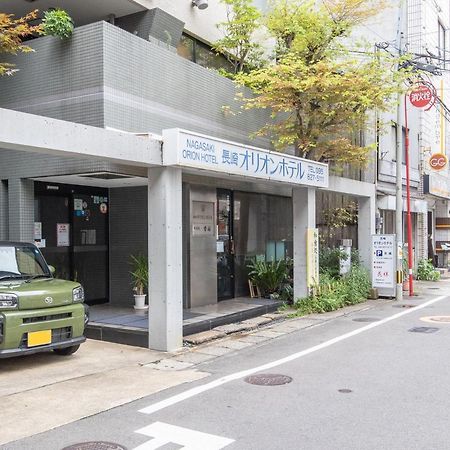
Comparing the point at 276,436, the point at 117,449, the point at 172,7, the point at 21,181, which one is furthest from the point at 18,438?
the point at 172,7

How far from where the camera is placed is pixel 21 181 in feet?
33.1

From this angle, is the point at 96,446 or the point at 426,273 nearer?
the point at 96,446

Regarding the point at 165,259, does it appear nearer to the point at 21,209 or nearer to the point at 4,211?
the point at 21,209

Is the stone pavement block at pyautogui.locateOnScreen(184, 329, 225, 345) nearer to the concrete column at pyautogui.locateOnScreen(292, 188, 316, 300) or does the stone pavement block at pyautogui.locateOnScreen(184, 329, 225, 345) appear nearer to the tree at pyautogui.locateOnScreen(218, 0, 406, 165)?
the concrete column at pyautogui.locateOnScreen(292, 188, 316, 300)

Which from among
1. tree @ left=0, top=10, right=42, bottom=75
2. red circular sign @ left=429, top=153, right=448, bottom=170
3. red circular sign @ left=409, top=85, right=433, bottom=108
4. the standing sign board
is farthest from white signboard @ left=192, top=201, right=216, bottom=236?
red circular sign @ left=429, top=153, right=448, bottom=170

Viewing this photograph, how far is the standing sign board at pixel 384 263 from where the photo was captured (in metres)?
14.8

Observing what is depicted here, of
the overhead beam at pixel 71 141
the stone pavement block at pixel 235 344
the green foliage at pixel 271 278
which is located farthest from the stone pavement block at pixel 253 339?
the overhead beam at pixel 71 141

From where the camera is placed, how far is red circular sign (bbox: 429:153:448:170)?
2333cm

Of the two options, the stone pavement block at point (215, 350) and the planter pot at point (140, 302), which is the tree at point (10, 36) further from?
the stone pavement block at point (215, 350)

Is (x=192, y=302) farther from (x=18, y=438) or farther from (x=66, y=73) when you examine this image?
(x=18, y=438)

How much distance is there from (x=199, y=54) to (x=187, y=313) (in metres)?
6.96

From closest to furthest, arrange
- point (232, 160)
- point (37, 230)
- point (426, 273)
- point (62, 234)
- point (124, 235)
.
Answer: point (232, 160)
point (37, 230)
point (62, 234)
point (124, 235)
point (426, 273)

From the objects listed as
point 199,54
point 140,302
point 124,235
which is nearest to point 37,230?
point 124,235

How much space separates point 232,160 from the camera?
9547 mm
